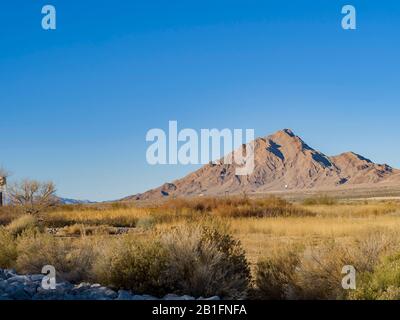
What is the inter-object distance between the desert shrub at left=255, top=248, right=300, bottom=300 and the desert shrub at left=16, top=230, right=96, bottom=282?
3486 mm

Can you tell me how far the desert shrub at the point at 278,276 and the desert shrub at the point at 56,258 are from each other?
3.49 metres

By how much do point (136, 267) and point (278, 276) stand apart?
8.82 feet

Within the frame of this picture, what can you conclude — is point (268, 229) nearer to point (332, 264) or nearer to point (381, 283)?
point (332, 264)

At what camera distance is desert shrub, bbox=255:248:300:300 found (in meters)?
11.0

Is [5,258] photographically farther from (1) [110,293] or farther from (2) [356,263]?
(2) [356,263]

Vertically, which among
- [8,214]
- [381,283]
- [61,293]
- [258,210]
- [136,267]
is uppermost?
[8,214]

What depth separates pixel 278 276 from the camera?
37.7 ft

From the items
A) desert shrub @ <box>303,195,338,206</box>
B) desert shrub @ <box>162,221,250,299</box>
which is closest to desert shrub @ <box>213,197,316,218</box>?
desert shrub @ <box>303,195,338,206</box>

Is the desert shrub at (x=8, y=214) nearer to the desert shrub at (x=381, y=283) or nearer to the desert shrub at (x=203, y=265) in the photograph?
the desert shrub at (x=203, y=265)

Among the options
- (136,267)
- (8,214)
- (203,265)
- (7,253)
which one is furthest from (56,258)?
(8,214)

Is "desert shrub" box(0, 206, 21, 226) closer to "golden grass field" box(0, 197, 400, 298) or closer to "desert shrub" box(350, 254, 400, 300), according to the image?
"golden grass field" box(0, 197, 400, 298)

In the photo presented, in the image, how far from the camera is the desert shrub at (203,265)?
1068cm
